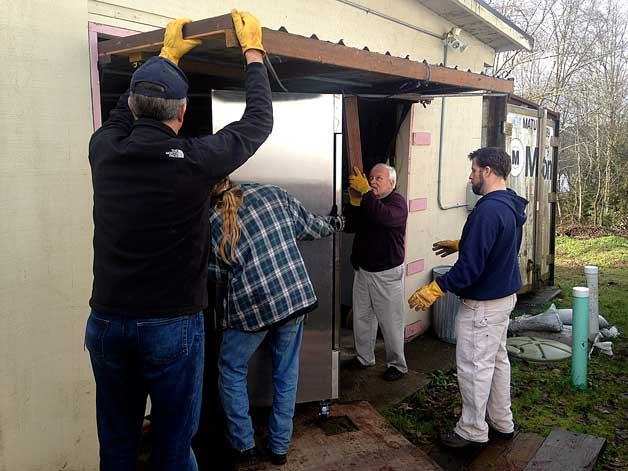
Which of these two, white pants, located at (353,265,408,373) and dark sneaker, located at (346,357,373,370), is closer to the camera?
white pants, located at (353,265,408,373)

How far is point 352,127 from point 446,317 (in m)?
2.74

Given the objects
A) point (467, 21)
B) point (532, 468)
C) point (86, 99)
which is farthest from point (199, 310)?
point (467, 21)

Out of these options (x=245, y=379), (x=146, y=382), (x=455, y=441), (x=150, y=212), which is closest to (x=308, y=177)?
(x=245, y=379)

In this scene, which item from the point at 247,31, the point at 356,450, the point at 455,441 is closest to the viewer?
the point at 247,31

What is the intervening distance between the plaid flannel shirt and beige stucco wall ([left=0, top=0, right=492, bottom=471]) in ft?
2.61

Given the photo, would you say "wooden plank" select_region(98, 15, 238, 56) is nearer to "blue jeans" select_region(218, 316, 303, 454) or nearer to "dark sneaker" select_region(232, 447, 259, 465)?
"blue jeans" select_region(218, 316, 303, 454)

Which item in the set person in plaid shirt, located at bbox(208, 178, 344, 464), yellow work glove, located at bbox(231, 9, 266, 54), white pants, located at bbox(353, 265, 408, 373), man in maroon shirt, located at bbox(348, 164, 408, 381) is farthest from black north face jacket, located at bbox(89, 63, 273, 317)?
white pants, located at bbox(353, 265, 408, 373)

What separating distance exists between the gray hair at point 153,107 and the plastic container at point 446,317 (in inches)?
176

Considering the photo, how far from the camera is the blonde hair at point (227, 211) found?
2.96 metres

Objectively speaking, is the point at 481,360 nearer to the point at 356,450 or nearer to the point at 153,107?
the point at 356,450

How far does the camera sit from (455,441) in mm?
3764

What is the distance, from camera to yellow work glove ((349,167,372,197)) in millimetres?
4512

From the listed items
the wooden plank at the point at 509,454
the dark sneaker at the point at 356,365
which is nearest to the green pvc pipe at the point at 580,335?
the wooden plank at the point at 509,454

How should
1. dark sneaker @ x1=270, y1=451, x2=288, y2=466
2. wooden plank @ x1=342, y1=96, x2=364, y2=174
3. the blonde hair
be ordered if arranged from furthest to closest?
wooden plank @ x1=342, y1=96, x2=364, y2=174 < dark sneaker @ x1=270, y1=451, x2=288, y2=466 < the blonde hair
